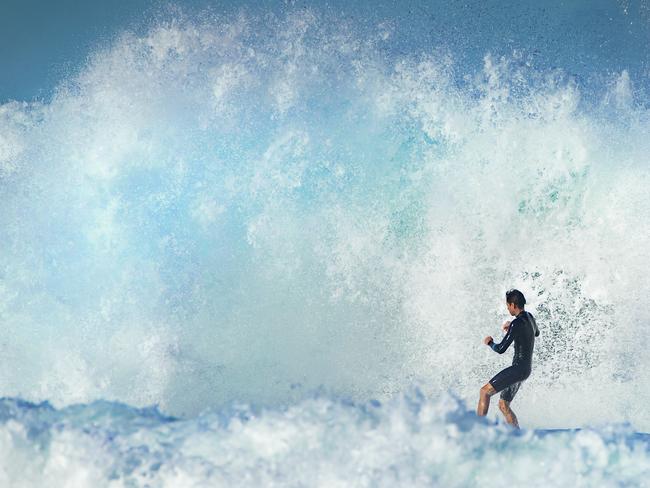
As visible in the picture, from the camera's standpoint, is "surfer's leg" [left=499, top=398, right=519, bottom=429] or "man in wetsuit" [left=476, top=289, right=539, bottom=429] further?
"surfer's leg" [left=499, top=398, right=519, bottom=429]

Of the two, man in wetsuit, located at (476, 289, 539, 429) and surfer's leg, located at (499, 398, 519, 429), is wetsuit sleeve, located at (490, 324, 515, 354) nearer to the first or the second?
man in wetsuit, located at (476, 289, 539, 429)

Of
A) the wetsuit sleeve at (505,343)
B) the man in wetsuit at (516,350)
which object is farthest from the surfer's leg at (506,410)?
the wetsuit sleeve at (505,343)

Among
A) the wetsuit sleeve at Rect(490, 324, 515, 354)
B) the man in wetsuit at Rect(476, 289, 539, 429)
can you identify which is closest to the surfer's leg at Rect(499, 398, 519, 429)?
the man in wetsuit at Rect(476, 289, 539, 429)

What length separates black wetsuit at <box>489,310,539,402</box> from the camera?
690 centimetres

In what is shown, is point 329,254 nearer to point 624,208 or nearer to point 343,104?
point 343,104

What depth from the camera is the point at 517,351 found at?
697 centimetres

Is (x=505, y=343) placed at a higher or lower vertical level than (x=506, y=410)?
higher

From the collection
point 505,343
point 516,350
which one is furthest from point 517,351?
point 505,343

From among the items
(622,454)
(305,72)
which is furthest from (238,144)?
(622,454)

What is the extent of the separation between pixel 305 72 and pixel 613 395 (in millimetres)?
6689

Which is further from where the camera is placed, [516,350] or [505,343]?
[516,350]

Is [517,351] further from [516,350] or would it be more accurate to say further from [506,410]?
[506,410]

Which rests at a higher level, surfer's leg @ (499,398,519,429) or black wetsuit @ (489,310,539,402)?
black wetsuit @ (489,310,539,402)

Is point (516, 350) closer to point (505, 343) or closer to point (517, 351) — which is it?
point (517, 351)
